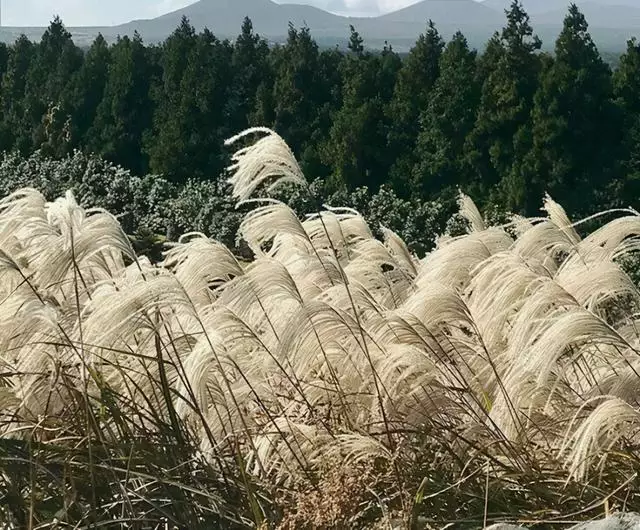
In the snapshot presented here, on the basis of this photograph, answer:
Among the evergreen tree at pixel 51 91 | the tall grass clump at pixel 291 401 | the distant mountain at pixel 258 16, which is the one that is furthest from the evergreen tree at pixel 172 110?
the distant mountain at pixel 258 16

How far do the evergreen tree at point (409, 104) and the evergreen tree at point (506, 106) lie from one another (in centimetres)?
106

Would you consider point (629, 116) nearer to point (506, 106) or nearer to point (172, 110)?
point (506, 106)

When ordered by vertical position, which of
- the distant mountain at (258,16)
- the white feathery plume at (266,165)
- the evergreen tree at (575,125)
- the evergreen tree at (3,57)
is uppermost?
the distant mountain at (258,16)

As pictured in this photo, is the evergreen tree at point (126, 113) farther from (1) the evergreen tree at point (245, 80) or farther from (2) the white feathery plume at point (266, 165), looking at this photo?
(2) the white feathery plume at point (266, 165)

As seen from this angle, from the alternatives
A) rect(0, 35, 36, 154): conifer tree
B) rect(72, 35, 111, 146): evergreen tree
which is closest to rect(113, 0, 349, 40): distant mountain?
rect(0, 35, 36, 154): conifer tree

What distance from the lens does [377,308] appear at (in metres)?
2.64

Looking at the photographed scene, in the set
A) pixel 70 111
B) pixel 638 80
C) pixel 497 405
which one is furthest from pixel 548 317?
pixel 70 111

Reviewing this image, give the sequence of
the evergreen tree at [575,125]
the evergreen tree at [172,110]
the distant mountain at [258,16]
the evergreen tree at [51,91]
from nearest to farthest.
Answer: the evergreen tree at [575,125]
the evergreen tree at [172,110]
the evergreen tree at [51,91]
the distant mountain at [258,16]

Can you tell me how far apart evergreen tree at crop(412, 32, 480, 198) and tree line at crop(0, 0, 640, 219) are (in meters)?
0.02

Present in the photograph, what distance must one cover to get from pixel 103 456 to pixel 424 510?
2.55 ft

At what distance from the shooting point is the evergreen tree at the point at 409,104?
1441 centimetres

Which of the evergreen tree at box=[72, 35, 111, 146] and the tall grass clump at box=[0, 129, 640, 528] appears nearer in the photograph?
the tall grass clump at box=[0, 129, 640, 528]

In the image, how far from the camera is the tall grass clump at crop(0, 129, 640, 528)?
221 cm

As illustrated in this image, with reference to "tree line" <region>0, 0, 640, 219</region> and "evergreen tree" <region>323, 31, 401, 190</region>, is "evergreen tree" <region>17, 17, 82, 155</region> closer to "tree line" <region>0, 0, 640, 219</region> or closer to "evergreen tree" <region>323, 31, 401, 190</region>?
"tree line" <region>0, 0, 640, 219</region>
